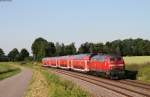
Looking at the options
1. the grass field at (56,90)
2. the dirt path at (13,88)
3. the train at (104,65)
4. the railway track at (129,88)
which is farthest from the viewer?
the train at (104,65)

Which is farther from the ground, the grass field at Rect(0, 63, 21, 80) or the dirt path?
the grass field at Rect(0, 63, 21, 80)

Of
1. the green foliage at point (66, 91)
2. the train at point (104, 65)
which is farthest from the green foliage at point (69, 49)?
the green foliage at point (66, 91)

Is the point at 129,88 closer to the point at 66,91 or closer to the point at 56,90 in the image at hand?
the point at 56,90

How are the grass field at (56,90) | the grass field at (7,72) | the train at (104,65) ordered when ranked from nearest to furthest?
the grass field at (56,90)
the train at (104,65)
the grass field at (7,72)

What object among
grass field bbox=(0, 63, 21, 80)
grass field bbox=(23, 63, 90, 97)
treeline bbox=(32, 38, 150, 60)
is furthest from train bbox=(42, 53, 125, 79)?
treeline bbox=(32, 38, 150, 60)

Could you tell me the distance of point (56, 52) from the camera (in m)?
192

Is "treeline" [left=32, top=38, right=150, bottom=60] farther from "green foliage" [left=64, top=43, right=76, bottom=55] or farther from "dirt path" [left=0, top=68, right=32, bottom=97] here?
"dirt path" [left=0, top=68, right=32, bottom=97]

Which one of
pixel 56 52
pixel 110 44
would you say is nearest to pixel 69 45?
pixel 56 52

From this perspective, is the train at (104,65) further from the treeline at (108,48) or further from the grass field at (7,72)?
the treeline at (108,48)

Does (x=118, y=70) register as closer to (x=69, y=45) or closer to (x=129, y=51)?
(x=129, y=51)

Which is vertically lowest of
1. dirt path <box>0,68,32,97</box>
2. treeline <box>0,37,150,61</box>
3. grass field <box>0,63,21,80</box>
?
dirt path <box>0,68,32,97</box>

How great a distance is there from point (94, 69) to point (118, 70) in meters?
8.78

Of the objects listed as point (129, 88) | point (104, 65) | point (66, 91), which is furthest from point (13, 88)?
point (66, 91)

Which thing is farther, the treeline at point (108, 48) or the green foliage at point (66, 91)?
the treeline at point (108, 48)
